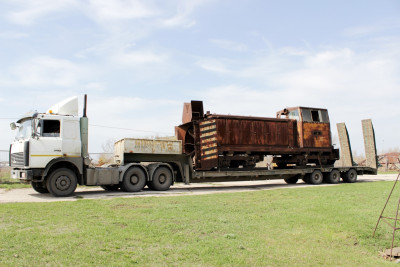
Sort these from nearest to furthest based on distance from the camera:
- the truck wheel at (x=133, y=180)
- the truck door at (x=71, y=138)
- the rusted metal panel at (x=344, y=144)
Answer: the truck door at (x=71, y=138)
the truck wheel at (x=133, y=180)
the rusted metal panel at (x=344, y=144)

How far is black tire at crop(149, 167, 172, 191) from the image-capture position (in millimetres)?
16859

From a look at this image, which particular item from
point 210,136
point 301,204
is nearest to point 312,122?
point 210,136

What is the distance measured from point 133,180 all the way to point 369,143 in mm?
17150

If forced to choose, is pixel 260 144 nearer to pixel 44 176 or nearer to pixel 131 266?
pixel 44 176

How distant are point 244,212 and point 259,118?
1222 centimetres

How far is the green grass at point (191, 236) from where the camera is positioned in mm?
5562

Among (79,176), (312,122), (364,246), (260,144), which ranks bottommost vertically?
(364,246)

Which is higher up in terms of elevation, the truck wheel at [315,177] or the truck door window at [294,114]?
the truck door window at [294,114]

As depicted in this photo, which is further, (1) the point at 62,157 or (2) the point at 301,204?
(1) the point at 62,157

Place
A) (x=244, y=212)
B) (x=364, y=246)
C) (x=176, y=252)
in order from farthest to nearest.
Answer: (x=244, y=212) < (x=364, y=246) < (x=176, y=252)

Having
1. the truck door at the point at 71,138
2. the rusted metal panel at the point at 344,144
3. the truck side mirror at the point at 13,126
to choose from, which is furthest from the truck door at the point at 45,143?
the rusted metal panel at the point at 344,144

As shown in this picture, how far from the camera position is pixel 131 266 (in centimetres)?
518

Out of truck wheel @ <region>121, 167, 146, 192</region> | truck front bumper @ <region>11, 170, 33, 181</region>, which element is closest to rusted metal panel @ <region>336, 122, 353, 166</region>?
truck wheel @ <region>121, 167, 146, 192</region>

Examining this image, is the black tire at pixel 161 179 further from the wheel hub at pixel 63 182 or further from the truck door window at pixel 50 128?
the truck door window at pixel 50 128
